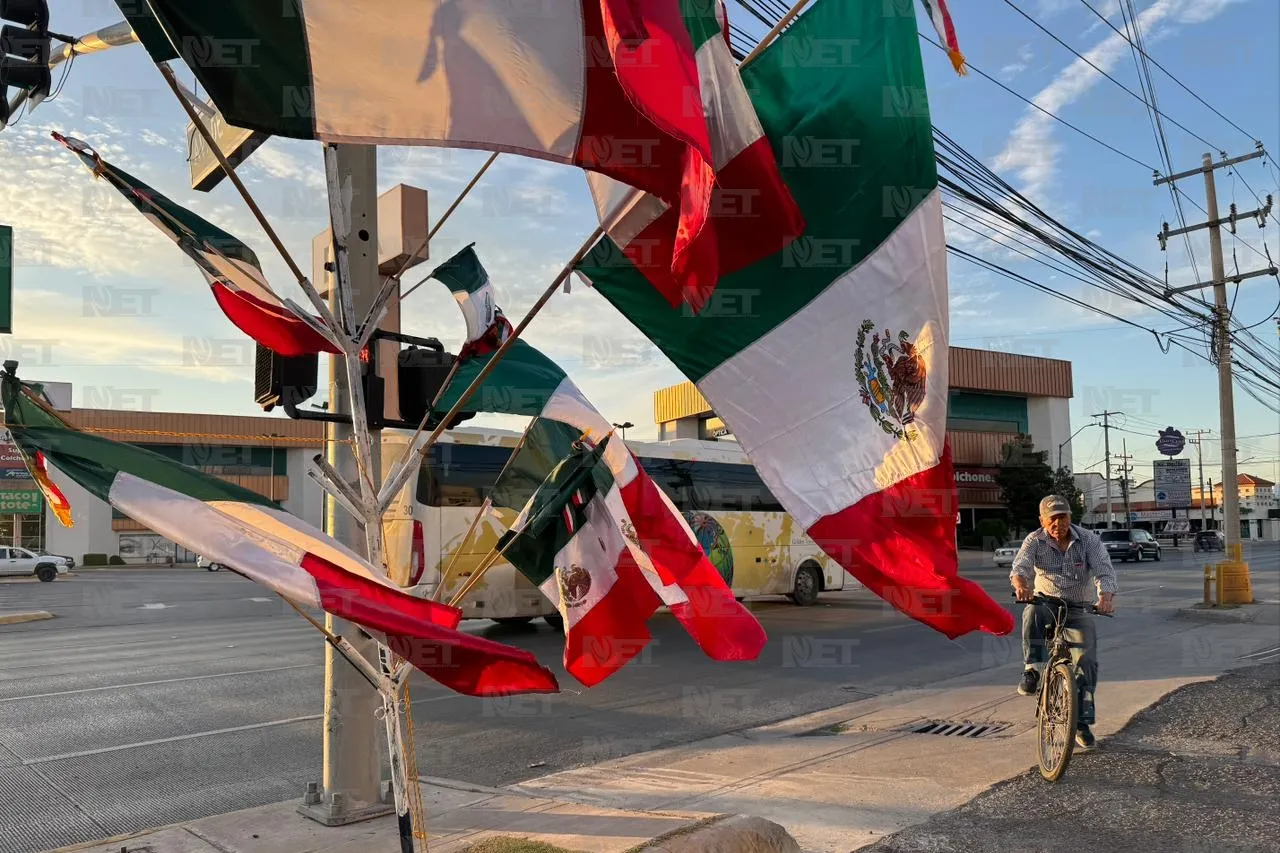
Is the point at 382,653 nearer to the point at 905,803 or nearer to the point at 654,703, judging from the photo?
the point at 905,803

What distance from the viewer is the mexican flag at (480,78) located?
2840mm

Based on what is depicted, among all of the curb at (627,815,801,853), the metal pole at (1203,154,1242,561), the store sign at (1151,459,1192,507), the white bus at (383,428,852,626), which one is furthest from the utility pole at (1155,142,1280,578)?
the store sign at (1151,459,1192,507)

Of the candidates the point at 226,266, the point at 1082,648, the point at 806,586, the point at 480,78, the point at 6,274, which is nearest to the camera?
the point at 480,78

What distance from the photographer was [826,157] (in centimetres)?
421

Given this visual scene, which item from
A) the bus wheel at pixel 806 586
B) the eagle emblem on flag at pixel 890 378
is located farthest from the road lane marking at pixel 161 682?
the bus wheel at pixel 806 586

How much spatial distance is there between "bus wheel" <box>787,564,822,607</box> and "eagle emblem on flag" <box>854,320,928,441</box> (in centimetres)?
1650

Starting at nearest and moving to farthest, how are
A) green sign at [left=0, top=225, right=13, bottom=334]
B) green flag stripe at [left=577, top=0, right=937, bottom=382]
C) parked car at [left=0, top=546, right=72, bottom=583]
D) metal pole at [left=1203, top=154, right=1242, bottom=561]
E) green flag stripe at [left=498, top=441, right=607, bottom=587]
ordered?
green flag stripe at [left=498, top=441, right=607, bottom=587], green flag stripe at [left=577, top=0, right=937, bottom=382], green sign at [left=0, top=225, right=13, bottom=334], metal pole at [left=1203, top=154, right=1242, bottom=561], parked car at [left=0, top=546, right=72, bottom=583]

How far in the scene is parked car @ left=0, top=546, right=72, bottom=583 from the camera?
42.2m

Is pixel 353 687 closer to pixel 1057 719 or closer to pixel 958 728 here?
pixel 1057 719

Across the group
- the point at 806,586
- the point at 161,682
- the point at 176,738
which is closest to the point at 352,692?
the point at 176,738

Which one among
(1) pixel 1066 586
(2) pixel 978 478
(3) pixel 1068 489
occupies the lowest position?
(1) pixel 1066 586

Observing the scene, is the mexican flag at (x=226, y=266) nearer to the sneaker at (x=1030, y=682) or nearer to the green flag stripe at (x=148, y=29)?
the green flag stripe at (x=148, y=29)

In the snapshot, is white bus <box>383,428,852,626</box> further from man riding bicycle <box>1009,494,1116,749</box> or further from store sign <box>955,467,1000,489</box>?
store sign <box>955,467,1000,489</box>

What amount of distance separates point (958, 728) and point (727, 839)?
401cm
